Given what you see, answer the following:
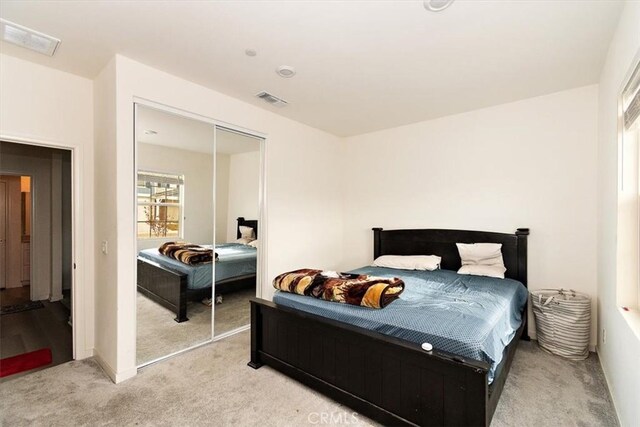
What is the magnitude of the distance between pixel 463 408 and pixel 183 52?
309 cm

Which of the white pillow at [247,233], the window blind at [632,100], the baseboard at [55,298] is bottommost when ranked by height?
the baseboard at [55,298]

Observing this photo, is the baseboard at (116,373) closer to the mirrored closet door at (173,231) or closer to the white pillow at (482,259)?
the mirrored closet door at (173,231)

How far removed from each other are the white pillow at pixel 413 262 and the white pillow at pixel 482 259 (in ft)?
0.97

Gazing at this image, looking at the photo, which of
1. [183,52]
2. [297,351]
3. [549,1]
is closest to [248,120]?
[183,52]

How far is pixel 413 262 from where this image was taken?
3.60 meters

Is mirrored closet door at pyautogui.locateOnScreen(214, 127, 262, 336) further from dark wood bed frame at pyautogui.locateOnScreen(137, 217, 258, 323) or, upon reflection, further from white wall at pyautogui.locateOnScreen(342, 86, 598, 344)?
white wall at pyautogui.locateOnScreen(342, 86, 598, 344)

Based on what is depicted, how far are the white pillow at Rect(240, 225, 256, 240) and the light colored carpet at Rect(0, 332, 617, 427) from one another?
53.6 inches

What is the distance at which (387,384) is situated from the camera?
1.88m

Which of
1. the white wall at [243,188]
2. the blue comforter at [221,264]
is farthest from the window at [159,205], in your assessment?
the white wall at [243,188]

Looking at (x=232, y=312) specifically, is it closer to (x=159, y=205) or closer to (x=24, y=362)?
(x=159, y=205)

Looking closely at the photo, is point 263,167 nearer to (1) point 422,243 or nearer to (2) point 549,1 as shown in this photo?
(1) point 422,243

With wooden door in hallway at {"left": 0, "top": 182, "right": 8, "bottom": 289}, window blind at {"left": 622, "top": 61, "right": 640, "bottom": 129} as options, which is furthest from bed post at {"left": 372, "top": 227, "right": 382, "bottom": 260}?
wooden door in hallway at {"left": 0, "top": 182, "right": 8, "bottom": 289}

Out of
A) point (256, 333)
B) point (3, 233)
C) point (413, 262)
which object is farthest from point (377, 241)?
point (3, 233)

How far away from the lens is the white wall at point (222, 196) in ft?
10.5
